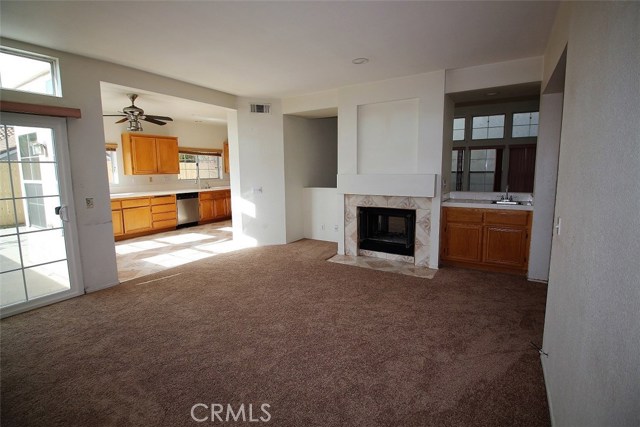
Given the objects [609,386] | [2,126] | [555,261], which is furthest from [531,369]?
[2,126]

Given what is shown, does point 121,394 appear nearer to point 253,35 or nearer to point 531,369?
point 531,369

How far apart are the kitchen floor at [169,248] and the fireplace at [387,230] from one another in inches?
91.4

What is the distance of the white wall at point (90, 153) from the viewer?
338 cm

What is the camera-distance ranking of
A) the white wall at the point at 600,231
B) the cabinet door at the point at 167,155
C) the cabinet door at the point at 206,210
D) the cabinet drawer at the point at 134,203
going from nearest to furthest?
the white wall at the point at 600,231, the cabinet drawer at the point at 134,203, the cabinet door at the point at 167,155, the cabinet door at the point at 206,210

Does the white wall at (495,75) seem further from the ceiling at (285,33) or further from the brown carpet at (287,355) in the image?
the brown carpet at (287,355)

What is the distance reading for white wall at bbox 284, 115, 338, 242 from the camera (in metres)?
5.77

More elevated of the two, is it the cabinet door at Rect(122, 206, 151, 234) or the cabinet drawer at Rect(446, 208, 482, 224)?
the cabinet drawer at Rect(446, 208, 482, 224)

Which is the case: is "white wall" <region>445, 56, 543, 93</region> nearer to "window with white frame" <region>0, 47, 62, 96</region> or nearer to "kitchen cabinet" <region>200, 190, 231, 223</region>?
"window with white frame" <region>0, 47, 62, 96</region>

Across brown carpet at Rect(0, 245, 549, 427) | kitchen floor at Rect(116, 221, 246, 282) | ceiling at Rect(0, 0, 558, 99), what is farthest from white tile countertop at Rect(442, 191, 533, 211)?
kitchen floor at Rect(116, 221, 246, 282)

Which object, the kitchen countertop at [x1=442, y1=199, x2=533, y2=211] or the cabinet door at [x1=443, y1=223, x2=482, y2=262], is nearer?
the kitchen countertop at [x1=442, y1=199, x2=533, y2=211]

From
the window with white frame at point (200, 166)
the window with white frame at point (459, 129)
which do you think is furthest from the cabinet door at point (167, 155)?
the window with white frame at point (459, 129)

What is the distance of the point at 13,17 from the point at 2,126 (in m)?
1.01

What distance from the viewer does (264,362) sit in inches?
89.7

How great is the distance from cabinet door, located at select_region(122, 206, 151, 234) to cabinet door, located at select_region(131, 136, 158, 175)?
95cm
